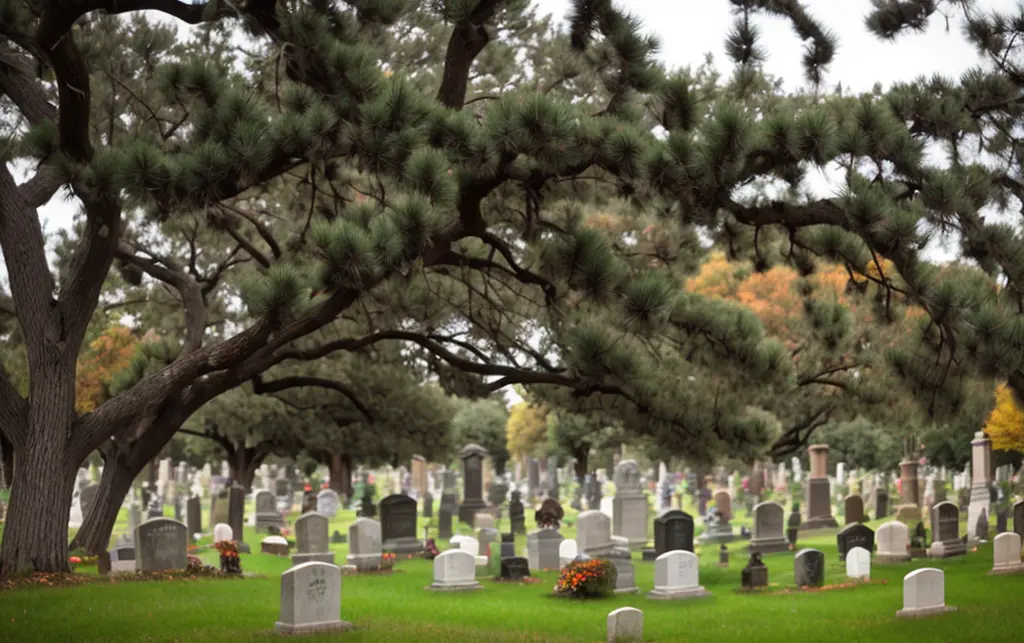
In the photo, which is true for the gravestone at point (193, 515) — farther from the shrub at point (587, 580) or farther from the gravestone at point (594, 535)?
the shrub at point (587, 580)

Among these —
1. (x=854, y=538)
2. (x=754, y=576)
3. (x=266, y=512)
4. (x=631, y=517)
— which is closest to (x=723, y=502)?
(x=631, y=517)

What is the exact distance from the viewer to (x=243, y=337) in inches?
468

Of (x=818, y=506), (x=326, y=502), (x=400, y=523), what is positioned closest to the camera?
(x=400, y=523)

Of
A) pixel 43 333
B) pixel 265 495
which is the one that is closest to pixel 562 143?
pixel 43 333

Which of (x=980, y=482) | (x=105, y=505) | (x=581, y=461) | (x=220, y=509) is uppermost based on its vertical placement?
(x=581, y=461)

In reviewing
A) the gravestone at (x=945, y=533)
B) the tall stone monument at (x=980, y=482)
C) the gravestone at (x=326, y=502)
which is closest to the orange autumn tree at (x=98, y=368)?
the gravestone at (x=326, y=502)

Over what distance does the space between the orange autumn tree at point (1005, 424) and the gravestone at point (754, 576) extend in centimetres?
891

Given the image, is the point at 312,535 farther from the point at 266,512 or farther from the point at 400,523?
the point at 266,512

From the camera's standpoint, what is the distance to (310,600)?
1068 centimetres

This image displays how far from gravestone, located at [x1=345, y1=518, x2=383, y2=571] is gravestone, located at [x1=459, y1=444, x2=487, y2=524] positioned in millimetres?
10644

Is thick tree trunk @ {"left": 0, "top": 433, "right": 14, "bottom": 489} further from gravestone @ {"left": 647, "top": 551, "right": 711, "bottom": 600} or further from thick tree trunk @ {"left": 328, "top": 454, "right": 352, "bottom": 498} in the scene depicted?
thick tree trunk @ {"left": 328, "top": 454, "right": 352, "bottom": 498}

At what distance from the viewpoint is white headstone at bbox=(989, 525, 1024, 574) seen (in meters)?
16.5

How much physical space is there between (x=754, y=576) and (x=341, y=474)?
1012 inches

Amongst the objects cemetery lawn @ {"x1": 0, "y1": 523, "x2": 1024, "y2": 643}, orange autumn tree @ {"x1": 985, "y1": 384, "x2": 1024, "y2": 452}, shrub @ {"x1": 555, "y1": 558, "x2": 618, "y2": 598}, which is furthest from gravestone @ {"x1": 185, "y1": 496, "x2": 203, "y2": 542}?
orange autumn tree @ {"x1": 985, "y1": 384, "x2": 1024, "y2": 452}
